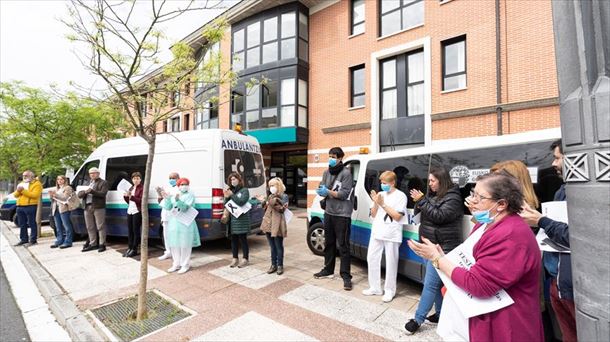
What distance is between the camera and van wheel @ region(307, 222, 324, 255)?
6.13 m

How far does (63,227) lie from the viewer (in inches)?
296

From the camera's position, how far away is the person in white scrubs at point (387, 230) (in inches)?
149

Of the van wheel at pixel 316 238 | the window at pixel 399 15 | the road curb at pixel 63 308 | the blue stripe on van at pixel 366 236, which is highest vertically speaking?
the window at pixel 399 15

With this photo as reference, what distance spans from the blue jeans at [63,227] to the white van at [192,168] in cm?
32

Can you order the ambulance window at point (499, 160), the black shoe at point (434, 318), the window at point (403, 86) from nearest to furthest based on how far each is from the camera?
the ambulance window at point (499, 160) → the black shoe at point (434, 318) → the window at point (403, 86)

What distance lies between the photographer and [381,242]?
3.94m

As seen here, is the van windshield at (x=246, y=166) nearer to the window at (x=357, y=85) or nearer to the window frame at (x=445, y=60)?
the window at (x=357, y=85)

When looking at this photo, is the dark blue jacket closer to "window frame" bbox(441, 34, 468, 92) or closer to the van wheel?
the van wheel

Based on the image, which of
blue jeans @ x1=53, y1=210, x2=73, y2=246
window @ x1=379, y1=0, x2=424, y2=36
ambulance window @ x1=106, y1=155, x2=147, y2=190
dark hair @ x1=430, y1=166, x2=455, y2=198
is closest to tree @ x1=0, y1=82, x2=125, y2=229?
ambulance window @ x1=106, y1=155, x2=147, y2=190

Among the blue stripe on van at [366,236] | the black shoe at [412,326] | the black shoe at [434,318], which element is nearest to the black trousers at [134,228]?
the blue stripe on van at [366,236]

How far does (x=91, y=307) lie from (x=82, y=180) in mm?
5534

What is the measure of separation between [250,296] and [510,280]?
3.32 meters

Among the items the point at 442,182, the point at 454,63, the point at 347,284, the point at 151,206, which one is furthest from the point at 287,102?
the point at 442,182

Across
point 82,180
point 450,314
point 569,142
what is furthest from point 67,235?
point 569,142
